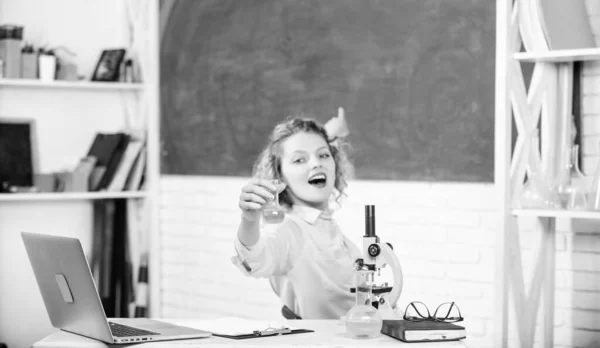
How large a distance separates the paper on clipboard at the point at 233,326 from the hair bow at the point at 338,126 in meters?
1.40

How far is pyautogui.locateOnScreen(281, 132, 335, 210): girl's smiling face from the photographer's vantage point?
3463mm

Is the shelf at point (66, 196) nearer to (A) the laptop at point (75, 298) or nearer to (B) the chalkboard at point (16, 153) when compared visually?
(B) the chalkboard at point (16, 153)

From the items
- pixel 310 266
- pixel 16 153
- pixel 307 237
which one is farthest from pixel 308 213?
pixel 16 153

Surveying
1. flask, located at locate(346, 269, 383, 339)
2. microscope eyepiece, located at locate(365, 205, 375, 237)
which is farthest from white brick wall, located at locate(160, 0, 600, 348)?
flask, located at locate(346, 269, 383, 339)

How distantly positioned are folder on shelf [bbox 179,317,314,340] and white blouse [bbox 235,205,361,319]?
51 cm

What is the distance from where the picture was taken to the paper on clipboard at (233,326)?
2.54 metres

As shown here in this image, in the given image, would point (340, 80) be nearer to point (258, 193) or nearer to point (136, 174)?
point (136, 174)

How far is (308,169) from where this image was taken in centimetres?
347

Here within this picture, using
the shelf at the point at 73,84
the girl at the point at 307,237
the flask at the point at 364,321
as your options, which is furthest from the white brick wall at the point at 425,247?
the flask at the point at 364,321

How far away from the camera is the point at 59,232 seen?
4.86 meters

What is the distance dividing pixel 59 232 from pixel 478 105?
247 centimetres

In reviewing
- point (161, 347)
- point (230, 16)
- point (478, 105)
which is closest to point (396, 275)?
point (161, 347)

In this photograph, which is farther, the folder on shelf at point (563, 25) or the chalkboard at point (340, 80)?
the chalkboard at point (340, 80)

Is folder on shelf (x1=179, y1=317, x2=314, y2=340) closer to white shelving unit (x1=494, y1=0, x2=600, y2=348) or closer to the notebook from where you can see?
the notebook
